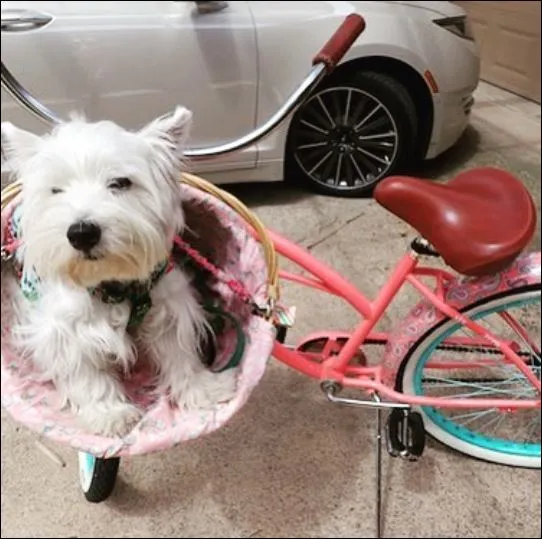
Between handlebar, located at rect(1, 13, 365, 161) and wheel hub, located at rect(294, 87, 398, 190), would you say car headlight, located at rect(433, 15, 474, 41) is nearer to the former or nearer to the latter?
wheel hub, located at rect(294, 87, 398, 190)

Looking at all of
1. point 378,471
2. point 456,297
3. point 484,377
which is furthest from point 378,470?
point 456,297

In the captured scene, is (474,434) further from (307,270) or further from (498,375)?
(307,270)

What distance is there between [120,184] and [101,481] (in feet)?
1.54

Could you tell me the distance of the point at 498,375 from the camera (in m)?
1.03

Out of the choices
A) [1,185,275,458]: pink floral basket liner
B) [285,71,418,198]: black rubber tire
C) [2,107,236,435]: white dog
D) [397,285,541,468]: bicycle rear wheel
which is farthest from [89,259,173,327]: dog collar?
[397,285,541,468]: bicycle rear wheel

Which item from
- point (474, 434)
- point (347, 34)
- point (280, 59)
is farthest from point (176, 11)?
point (474, 434)

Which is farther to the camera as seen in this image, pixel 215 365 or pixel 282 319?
pixel 215 365

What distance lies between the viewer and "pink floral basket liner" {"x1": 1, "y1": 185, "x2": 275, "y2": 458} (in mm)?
717

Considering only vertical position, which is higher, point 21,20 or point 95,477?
point 21,20

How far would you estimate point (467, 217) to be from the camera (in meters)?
0.81

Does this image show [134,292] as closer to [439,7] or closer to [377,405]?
[377,405]

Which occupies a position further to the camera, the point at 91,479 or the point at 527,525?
the point at 527,525

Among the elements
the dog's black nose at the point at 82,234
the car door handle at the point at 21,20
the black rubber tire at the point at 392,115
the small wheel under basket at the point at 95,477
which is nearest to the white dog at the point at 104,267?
the dog's black nose at the point at 82,234

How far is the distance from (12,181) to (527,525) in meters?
1.03
